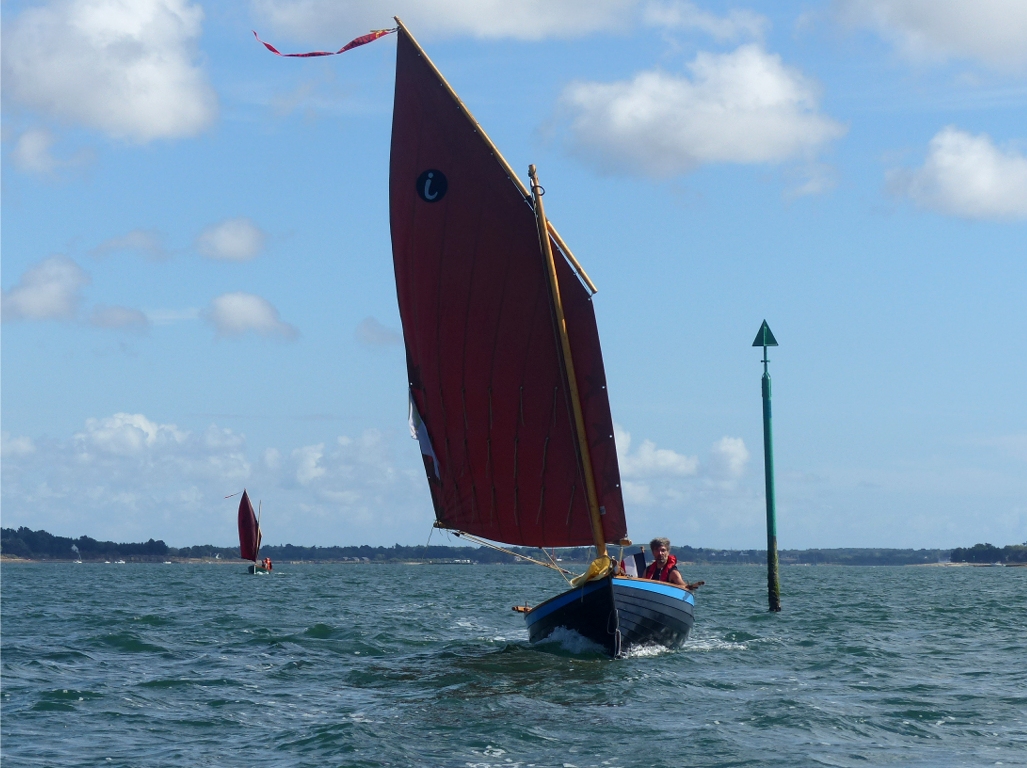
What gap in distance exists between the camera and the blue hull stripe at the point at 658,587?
826 inches

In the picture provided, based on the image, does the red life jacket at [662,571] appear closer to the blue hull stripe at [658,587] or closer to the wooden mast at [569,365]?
the blue hull stripe at [658,587]

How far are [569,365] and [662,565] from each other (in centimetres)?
465

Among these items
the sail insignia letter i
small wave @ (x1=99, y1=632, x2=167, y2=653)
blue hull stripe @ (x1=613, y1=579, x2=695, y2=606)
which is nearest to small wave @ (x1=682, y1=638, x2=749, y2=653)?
blue hull stripe @ (x1=613, y1=579, x2=695, y2=606)

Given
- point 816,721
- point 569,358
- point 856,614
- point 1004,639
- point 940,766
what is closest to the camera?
point 940,766

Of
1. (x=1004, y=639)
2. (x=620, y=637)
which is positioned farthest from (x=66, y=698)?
(x=1004, y=639)

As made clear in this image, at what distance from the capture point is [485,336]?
72.0 feet

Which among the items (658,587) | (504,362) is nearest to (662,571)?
(658,587)

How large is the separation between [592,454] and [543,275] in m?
3.32

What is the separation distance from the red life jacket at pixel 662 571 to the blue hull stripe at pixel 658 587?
0.43 m

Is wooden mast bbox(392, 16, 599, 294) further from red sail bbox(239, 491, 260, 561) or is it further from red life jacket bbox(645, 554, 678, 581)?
red sail bbox(239, 491, 260, 561)

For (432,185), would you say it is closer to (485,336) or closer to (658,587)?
(485,336)

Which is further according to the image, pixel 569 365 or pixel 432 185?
pixel 432 185

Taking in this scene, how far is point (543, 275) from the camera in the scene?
2128cm

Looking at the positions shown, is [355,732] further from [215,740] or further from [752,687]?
[752,687]
